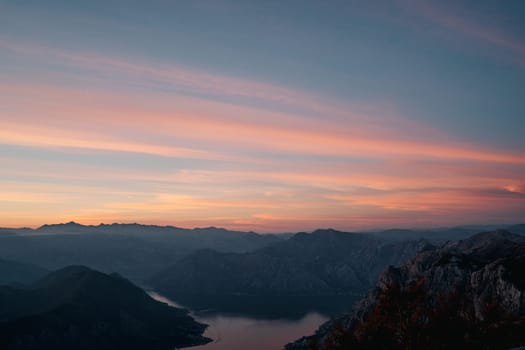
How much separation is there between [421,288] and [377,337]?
1075 cm

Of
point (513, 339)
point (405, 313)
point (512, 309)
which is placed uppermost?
point (405, 313)

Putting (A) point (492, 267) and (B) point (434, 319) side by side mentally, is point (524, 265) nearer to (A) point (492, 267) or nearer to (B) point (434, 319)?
(A) point (492, 267)

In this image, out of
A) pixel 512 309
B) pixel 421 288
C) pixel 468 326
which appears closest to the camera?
pixel 421 288

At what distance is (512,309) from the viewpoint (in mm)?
148375

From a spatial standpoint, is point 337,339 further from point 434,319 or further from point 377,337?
point 434,319

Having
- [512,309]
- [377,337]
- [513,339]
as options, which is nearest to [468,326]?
[513,339]

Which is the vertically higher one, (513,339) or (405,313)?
(405,313)

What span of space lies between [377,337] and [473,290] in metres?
129

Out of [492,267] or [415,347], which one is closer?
[415,347]

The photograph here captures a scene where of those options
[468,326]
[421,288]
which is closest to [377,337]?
[421,288]

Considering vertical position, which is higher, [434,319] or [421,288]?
[421,288]

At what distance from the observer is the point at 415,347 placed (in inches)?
2616

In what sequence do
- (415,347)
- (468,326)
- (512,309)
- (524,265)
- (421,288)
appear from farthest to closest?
(524,265)
(512,309)
(468,326)
(421,288)
(415,347)

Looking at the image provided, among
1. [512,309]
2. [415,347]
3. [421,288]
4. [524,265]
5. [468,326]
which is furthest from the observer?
[524,265]
